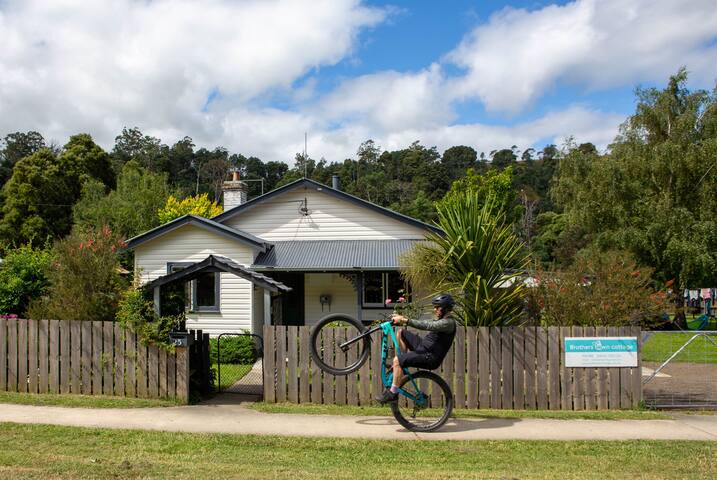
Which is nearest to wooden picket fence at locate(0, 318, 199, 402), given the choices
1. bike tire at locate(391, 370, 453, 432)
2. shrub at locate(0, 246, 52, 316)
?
shrub at locate(0, 246, 52, 316)

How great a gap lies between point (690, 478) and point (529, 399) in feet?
12.4

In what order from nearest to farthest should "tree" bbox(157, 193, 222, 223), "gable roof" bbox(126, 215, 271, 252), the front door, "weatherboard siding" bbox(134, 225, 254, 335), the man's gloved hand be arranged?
the man's gloved hand → "weatherboard siding" bbox(134, 225, 254, 335) → "gable roof" bbox(126, 215, 271, 252) → the front door → "tree" bbox(157, 193, 222, 223)

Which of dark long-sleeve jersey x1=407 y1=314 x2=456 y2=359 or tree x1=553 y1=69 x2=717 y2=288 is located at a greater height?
tree x1=553 y1=69 x2=717 y2=288

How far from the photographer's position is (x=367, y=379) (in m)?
9.43

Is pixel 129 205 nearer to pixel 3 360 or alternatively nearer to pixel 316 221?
pixel 316 221

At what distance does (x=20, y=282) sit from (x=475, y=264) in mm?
9819

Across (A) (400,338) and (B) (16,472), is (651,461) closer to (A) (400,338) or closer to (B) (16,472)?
(A) (400,338)

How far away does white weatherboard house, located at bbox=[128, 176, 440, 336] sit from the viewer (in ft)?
55.8

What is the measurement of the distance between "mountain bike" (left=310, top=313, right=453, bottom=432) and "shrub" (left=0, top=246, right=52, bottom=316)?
7145 mm

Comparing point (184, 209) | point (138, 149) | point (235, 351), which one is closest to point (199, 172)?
point (138, 149)

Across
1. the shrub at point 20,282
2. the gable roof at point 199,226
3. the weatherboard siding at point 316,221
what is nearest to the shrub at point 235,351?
the gable roof at point 199,226

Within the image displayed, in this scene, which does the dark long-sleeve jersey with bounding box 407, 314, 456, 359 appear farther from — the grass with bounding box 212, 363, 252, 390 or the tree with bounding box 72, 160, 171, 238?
the tree with bounding box 72, 160, 171, 238

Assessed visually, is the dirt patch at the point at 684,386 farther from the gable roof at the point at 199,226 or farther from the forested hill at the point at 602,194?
the gable roof at the point at 199,226

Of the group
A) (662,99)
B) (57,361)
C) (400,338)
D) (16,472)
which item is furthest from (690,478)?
(662,99)
